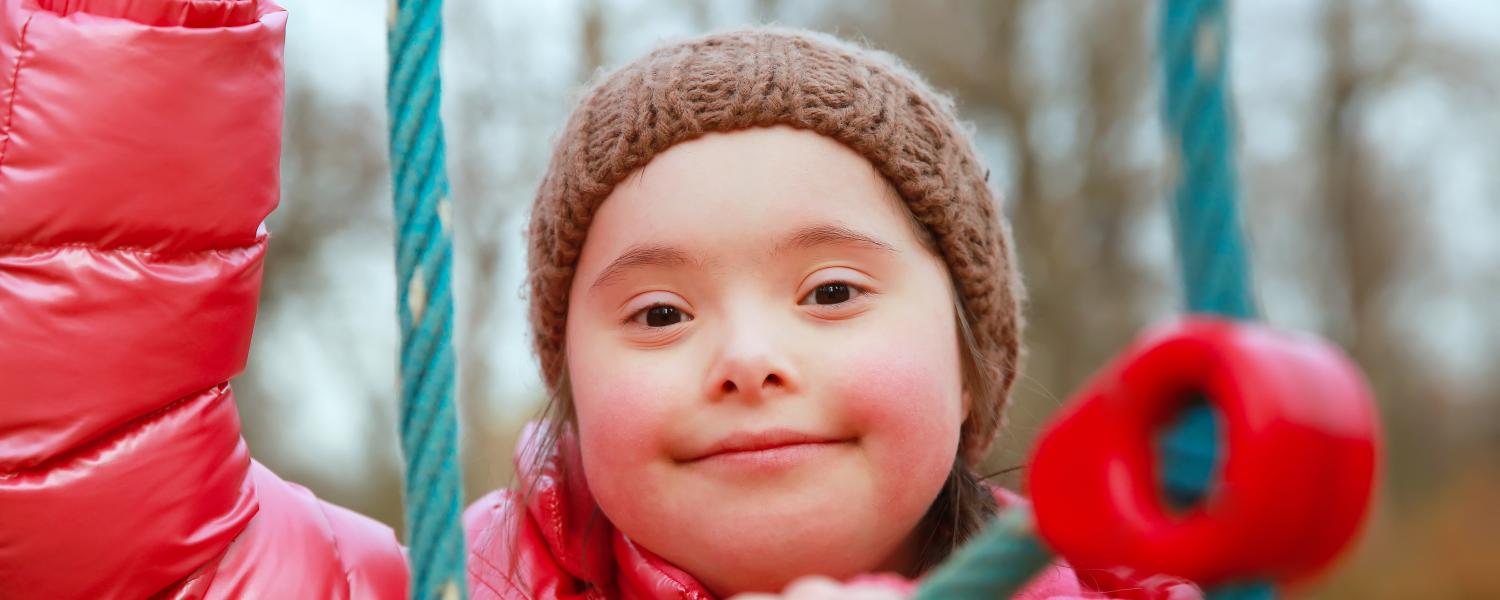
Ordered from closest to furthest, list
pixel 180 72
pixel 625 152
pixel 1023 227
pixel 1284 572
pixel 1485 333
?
1. pixel 1284 572
2. pixel 180 72
3. pixel 625 152
4. pixel 1023 227
5. pixel 1485 333

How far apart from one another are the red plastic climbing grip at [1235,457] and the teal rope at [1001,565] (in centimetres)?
3

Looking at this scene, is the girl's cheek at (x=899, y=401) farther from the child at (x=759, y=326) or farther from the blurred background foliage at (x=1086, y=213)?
the blurred background foliage at (x=1086, y=213)

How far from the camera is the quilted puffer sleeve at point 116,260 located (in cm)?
109

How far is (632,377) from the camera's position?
4.03 ft

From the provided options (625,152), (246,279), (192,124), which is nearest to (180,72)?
(192,124)

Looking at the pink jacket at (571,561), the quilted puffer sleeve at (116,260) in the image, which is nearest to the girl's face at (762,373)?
the pink jacket at (571,561)

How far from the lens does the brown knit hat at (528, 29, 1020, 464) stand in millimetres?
1338

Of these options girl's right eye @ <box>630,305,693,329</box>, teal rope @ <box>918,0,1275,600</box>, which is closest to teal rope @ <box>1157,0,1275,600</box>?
teal rope @ <box>918,0,1275,600</box>

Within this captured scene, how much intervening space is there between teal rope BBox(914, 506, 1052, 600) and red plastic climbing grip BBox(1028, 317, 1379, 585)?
3cm

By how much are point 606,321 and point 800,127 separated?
0.93 ft

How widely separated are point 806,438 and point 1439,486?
7.20 m

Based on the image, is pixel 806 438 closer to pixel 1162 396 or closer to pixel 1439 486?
pixel 1162 396

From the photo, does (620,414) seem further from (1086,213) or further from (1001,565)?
(1086,213)

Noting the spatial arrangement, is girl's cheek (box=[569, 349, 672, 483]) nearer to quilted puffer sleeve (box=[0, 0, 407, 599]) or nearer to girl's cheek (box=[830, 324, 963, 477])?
girl's cheek (box=[830, 324, 963, 477])
